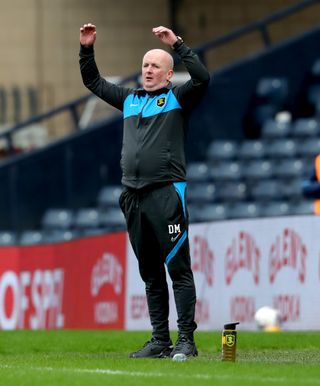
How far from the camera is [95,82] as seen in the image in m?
9.93

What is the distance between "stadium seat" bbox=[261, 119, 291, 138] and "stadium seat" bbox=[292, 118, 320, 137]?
124mm

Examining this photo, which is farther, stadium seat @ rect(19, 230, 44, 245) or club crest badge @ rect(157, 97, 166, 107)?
stadium seat @ rect(19, 230, 44, 245)

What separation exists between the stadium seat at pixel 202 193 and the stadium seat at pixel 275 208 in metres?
1.05

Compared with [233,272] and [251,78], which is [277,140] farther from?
[233,272]

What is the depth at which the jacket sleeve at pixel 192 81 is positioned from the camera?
9.27m

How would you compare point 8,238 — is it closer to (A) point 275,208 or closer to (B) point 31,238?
(B) point 31,238

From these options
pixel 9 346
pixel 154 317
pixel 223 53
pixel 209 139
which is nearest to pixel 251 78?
pixel 209 139

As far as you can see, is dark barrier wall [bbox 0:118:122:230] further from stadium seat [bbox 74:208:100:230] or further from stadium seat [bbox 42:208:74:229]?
stadium seat [bbox 74:208:100:230]

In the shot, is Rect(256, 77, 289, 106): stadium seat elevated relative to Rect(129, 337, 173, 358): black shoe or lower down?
elevated

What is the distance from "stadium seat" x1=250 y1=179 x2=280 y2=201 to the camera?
18.9m

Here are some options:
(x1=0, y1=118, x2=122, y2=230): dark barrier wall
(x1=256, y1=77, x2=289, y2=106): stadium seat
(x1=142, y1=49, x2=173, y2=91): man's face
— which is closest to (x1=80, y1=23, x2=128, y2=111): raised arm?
(x1=142, y1=49, x2=173, y2=91): man's face

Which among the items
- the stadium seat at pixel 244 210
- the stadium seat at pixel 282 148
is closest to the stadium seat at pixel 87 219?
the stadium seat at pixel 244 210

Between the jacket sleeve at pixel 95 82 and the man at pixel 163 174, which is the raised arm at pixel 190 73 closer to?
the man at pixel 163 174

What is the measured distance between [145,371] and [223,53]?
55.0 feet
